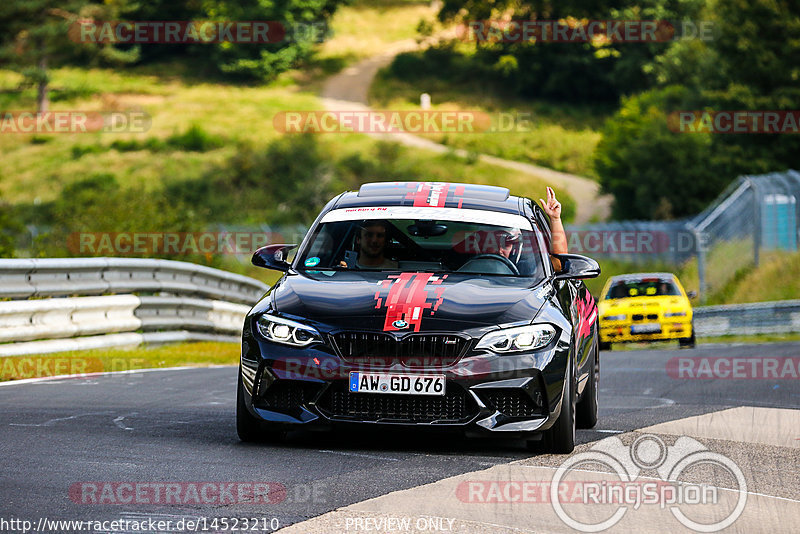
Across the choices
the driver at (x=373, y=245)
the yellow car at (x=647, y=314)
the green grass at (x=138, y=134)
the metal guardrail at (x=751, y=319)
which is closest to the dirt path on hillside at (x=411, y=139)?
the green grass at (x=138, y=134)

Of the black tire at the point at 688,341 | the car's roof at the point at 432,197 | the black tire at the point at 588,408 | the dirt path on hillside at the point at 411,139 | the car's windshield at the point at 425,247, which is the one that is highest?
the car's roof at the point at 432,197

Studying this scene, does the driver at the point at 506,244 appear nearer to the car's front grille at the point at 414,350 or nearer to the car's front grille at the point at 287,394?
the car's front grille at the point at 414,350

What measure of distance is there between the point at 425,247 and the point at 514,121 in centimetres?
6930

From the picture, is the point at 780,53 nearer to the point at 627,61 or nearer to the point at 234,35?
the point at 627,61

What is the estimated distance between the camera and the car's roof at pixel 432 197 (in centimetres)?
889

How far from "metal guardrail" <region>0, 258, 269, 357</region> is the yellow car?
7222 mm

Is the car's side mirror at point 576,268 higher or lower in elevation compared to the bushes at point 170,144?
higher

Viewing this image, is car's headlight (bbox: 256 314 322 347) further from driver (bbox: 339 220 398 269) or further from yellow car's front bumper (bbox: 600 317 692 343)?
yellow car's front bumper (bbox: 600 317 692 343)

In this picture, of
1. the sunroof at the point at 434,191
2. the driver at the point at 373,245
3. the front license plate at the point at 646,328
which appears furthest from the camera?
the front license plate at the point at 646,328

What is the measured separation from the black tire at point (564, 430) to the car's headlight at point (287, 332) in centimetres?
→ 145

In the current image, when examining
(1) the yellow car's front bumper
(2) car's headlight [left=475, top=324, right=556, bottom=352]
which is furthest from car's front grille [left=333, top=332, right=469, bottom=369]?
(1) the yellow car's front bumper

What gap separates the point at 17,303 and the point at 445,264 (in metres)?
6.33

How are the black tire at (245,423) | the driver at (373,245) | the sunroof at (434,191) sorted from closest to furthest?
the black tire at (245,423)
the driver at (373,245)
the sunroof at (434,191)

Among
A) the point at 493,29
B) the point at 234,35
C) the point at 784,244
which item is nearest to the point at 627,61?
the point at 493,29
